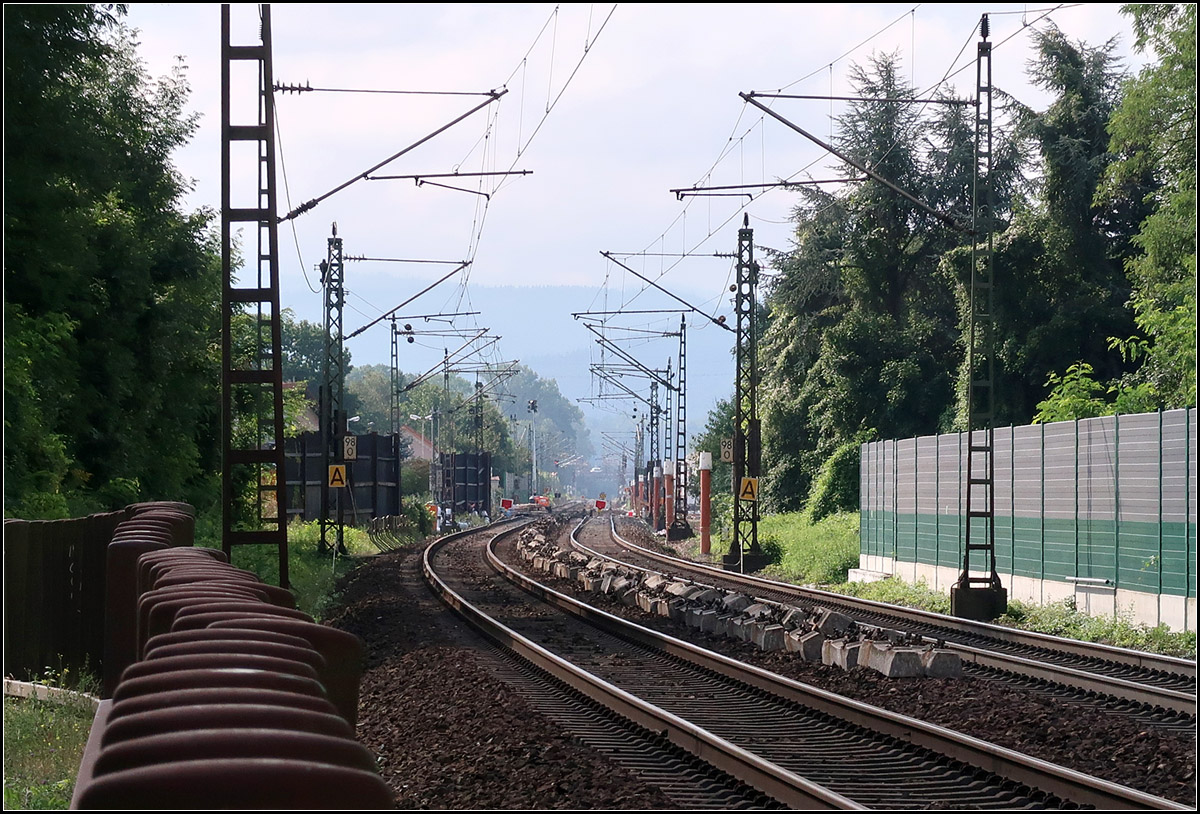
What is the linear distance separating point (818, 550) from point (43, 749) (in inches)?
1157

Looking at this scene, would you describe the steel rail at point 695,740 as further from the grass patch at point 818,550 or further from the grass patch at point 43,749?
the grass patch at point 818,550

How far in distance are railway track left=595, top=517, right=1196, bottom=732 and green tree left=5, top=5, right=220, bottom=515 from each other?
14.1m

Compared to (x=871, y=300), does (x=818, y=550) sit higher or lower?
lower

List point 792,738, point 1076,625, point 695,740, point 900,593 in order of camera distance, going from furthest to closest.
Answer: point 900,593 → point 1076,625 → point 792,738 → point 695,740

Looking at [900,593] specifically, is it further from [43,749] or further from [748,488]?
[43,749]

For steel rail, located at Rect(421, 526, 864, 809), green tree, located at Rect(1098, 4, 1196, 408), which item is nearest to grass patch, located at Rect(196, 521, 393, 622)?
steel rail, located at Rect(421, 526, 864, 809)

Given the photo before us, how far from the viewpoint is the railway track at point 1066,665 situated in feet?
40.6

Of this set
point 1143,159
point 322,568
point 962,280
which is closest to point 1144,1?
point 1143,159

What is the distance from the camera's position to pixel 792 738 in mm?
11023

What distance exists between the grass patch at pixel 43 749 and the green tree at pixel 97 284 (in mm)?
11139

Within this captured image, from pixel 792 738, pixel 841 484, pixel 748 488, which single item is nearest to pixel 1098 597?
pixel 792 738

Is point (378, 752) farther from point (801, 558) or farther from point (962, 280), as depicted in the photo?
point (962, 280)

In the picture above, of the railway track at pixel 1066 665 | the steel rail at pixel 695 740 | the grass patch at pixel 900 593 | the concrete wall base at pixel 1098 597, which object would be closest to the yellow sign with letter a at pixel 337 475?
the grass patch at pixel 900 593

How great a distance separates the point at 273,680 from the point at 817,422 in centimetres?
5433
